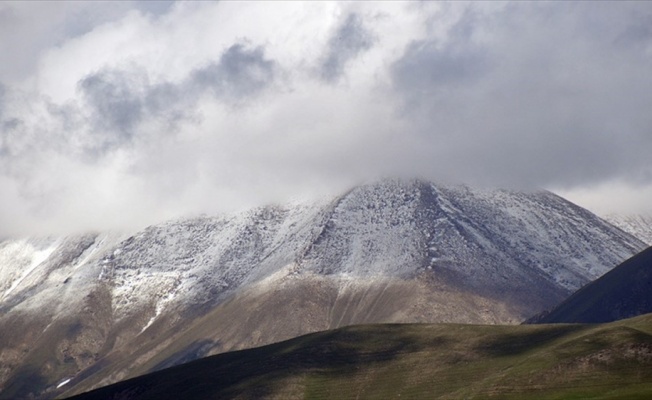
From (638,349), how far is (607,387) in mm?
14443

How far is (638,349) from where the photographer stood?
200 metres

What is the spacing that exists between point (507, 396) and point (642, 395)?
2916 centimetres

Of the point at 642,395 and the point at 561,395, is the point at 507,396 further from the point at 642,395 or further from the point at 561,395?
the point at 642,395

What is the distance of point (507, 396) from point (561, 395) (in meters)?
Result: 10.8

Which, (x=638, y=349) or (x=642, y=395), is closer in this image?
(x=642, y=395)

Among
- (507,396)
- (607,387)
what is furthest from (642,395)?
(507,396)

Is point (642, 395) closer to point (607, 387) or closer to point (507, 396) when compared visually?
point (607, 387)

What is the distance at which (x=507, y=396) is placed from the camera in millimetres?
198500

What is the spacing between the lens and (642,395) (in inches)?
6890

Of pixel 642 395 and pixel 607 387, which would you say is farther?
pixel 607 387

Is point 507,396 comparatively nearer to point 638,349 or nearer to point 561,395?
point 561,395

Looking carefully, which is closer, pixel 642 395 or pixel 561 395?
pixel 642 395

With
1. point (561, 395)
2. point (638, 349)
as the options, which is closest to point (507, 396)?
point (561, 395)

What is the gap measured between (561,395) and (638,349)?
18.6 m
